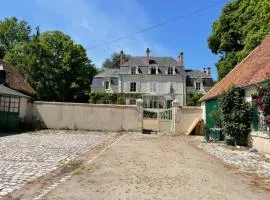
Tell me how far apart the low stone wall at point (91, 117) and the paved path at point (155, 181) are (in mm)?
14367

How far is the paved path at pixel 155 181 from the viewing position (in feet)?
23.0

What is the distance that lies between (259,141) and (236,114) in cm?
199

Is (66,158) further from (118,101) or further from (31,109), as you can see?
(118,101)

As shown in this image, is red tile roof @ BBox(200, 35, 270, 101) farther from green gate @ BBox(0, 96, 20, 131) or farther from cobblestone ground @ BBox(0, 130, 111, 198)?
green gate @ BBox(0, 96, 20, 131)

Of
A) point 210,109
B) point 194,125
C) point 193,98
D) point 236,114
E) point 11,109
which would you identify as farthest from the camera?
point 193,98

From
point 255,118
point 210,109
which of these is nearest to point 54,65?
point 210,109

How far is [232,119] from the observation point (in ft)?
55.9

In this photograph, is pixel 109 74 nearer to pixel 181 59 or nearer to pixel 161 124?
pixel 181 59

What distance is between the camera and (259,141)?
1516 cm

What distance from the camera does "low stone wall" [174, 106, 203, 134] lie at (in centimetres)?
2595

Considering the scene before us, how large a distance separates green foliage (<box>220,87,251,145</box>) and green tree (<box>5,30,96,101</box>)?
34876 mm

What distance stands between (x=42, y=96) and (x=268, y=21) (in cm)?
3295

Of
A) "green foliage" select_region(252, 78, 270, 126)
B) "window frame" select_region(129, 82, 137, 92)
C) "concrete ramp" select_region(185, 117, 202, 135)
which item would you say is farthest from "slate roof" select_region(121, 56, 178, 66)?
"green foliage" select_region(252, 78, 270, 126)

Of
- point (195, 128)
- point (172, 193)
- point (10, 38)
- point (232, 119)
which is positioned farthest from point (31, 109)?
point (10, 38)
